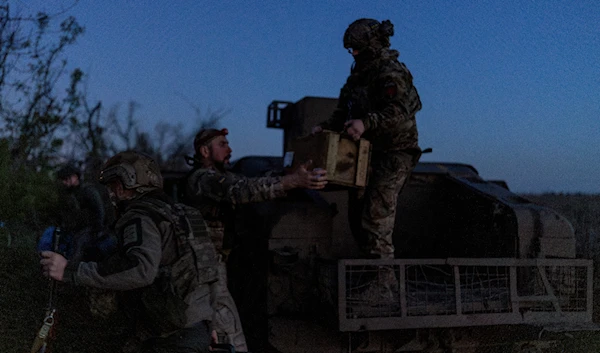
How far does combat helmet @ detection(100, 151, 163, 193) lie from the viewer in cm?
325

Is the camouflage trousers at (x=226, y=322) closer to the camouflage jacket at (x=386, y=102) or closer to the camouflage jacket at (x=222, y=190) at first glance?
the camouflage jacket at (x=222, y=190)

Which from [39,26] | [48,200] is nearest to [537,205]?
[48,200]

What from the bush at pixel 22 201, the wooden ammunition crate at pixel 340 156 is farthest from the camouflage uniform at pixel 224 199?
the bush at pixel 22 201

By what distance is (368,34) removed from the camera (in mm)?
5027

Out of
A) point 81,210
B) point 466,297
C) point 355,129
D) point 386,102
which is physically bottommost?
point 466,297

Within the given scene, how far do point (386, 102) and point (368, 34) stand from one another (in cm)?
58

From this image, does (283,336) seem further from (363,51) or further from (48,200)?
(48,200)

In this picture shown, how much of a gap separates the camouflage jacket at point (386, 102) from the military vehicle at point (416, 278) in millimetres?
756

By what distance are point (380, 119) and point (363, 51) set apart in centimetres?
67

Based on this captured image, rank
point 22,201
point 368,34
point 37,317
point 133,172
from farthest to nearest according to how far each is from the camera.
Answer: point 22,201 → point 37,317 → point 368,34 → point 133,172

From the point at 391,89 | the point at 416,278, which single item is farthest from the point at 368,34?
the point at 416,278

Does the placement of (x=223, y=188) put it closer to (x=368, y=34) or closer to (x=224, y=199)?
(x=224, y=199)

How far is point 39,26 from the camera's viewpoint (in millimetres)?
8273

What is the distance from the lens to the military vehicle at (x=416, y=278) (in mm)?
4316
